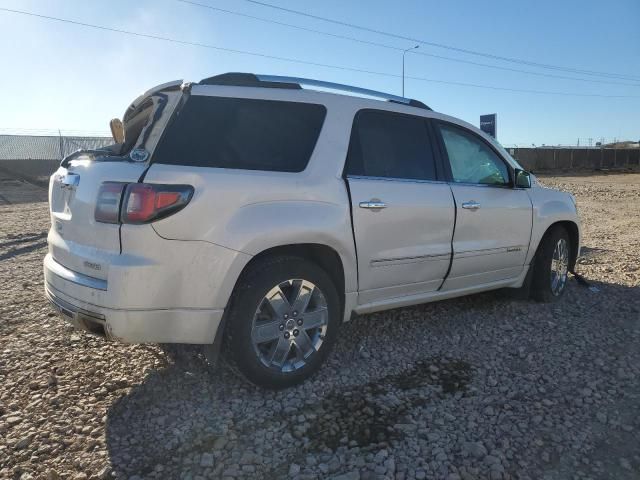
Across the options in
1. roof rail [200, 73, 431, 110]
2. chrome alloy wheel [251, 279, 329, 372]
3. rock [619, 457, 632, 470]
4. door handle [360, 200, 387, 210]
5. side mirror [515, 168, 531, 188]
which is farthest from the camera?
side mirror [515, 168, 531, 188]

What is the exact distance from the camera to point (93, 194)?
9.84 ft

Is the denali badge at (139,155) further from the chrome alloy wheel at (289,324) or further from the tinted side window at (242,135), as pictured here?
the chrome alloy wheel at (289,324)

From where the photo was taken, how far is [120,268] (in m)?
2.80

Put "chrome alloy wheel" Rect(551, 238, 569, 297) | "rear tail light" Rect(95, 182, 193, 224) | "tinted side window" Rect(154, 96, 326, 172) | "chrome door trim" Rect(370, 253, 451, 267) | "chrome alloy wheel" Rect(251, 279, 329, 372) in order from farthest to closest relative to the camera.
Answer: "chrome alloy wheel" Rect(551, 238, 569, 297)
"chrome door trim" Rect(370, 253, 451, 267)
"chrome alloy wheel" Rect(251, 279, 329, 372)
"tinted side window" Rect(154, 96, 326, 172)
"rear tail light" Rect(95, 182, 193, 224)

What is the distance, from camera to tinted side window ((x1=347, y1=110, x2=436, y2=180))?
3707 mm

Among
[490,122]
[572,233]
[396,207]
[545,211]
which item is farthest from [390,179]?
[490,122]

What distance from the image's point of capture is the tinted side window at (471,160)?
14.4ft

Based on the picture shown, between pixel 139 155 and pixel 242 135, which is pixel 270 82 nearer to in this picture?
pixel 242 135

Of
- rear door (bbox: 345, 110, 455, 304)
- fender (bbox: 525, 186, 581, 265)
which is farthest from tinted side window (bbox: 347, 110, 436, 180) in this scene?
fender (bbox: 525, 186, 581, 265)

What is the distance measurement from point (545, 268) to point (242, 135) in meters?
3.42

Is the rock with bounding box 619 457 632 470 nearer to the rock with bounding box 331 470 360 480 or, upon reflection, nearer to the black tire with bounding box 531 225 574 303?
the rock with bounding box 331 470 360 480

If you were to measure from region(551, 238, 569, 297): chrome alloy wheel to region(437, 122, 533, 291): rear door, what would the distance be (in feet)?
1.77

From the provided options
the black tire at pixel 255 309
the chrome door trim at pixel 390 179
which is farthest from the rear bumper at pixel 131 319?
the chrome door trim at pixel 390 179

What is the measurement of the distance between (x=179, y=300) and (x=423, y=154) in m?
2.23
